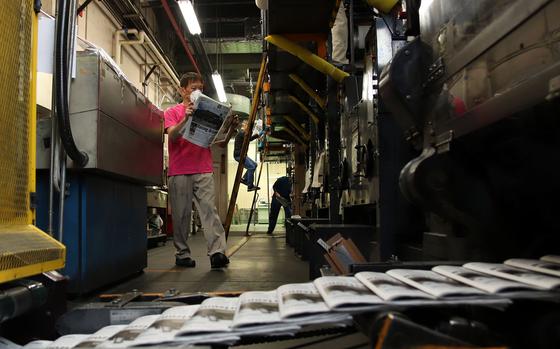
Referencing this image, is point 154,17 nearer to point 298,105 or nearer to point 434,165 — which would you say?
point 298,105

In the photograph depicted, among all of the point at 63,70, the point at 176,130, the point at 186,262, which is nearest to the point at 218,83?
the point at 176,130

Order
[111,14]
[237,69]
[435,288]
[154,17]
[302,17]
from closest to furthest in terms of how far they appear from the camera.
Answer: [435,288]
[302,17]
[111,14]
[154,17]
[237,69]

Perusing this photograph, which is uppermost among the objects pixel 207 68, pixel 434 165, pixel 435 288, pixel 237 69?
pixel 237 69

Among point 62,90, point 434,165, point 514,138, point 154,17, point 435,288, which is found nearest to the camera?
point 435,288

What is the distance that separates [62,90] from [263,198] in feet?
56.4

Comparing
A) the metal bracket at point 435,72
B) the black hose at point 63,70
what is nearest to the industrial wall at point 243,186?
the black hose at point 63,70

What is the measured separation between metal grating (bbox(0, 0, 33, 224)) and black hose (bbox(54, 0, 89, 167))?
0.28 m

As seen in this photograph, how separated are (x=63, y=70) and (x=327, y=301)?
5.73 feet

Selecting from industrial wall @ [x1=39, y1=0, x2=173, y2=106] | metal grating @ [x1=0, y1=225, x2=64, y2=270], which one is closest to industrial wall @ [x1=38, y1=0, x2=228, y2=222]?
industrial wall @ [x1=39, y1=0, x2=173, y2=106]

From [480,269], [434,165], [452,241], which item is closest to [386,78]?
[434,165]

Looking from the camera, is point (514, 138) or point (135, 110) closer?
point (514, 138)

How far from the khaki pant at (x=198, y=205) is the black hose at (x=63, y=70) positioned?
→ 1515 mm

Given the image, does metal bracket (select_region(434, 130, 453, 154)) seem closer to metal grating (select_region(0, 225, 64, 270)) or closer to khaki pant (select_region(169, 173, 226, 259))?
metal grating (select_region(0, 225, 64, 270))

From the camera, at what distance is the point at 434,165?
1.55m
